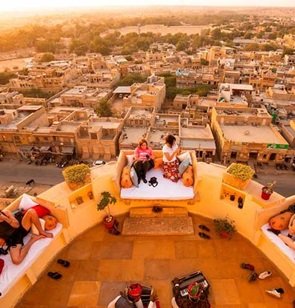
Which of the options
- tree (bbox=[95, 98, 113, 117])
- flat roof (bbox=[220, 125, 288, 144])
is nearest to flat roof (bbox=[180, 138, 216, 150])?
flat roof (bbox=[220, 125, 288, 144])

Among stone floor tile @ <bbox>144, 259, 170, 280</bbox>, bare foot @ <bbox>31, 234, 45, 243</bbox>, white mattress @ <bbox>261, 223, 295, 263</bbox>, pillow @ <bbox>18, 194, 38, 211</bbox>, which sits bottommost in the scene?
stone floor tile @ <bbox>144, 259, 170, 280</bbox>

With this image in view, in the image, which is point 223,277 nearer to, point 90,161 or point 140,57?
point 90,161

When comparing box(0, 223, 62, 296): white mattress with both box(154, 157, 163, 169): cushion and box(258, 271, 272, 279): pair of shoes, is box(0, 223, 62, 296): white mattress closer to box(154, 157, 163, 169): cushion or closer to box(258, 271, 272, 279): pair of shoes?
box(154, 157, 163, 169): cushion

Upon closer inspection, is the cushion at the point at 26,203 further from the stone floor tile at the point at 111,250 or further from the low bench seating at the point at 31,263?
the stone floor tile at the point at 111,250

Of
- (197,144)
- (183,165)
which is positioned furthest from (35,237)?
(197,144)

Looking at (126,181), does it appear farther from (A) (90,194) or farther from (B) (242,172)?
(B) (242,172)

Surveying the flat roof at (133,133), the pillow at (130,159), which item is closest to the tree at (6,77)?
the flat roof at (133,133)
